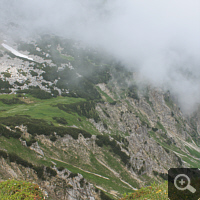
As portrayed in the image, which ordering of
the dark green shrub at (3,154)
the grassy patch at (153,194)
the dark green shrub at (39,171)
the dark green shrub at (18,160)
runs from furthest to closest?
the dark green shrub at (39,171)
the dark green shrub at (18,160)
the dark green shrub at (3,154)
the grassy patch at (153,194)

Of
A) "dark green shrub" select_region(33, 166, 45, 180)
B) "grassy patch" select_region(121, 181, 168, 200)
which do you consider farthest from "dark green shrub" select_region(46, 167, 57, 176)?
"grassy patch" select_region(121, 181, 168, 200)

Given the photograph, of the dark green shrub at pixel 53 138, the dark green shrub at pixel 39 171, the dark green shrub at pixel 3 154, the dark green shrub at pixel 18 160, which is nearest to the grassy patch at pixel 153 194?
the dark green shrub at pixel 39 171

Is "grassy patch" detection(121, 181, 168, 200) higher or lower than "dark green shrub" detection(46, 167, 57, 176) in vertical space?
higher

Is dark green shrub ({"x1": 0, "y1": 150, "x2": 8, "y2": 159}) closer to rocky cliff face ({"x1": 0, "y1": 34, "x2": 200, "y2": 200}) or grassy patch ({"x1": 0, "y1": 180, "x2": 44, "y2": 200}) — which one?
rocky cliff face ({"x1": 0, "y1": 34, "x2": 200, "y2": 200})

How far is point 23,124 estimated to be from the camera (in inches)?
1682

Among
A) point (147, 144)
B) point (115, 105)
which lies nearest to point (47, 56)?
point (115, 105)

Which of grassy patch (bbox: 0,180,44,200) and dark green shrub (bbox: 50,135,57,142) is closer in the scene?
grassy patch (bbox: 0,180,44,200)

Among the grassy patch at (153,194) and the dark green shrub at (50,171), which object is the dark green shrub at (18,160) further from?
the grassy patch at (153,194)

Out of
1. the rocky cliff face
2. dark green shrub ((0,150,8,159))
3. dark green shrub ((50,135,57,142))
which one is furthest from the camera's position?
dark green shrub ((50,135,57,142))

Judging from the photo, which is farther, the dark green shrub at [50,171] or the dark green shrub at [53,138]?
the dark green shrub at [53,138]

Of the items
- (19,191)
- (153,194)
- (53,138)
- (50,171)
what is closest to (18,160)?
(50,171)

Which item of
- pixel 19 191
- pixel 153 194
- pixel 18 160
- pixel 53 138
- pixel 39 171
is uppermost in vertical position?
pixel 153 194

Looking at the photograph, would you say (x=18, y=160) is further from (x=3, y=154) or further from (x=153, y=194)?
(x=153, y=194)

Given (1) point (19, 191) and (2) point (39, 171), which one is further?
(2) point (39, 171)
